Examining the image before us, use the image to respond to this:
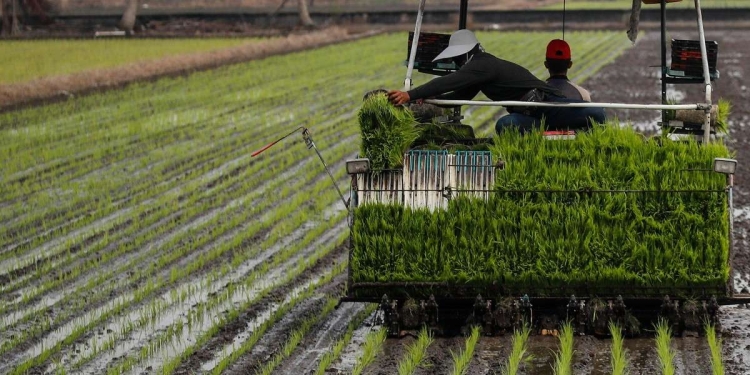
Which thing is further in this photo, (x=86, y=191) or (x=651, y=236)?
(x=86, y=191)

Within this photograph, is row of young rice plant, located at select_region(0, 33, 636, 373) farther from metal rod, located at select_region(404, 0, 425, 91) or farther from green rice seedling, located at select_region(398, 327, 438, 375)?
metal rod, located at select_region(404, 0, 425, 91)

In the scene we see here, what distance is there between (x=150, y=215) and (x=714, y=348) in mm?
7611

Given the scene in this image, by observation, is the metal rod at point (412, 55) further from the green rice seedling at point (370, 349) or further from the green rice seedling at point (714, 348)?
the green rice seedling at point (714, 348)

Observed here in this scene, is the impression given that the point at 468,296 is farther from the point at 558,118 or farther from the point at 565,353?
the point at 558,118

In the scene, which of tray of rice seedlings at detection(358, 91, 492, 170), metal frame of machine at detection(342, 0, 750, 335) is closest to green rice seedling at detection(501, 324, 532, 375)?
metal frame of machine at detection(342, 0, 750, 335)

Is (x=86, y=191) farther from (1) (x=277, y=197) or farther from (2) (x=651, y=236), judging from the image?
(2) (x=651, y=236)

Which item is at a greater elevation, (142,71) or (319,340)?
(142,71)

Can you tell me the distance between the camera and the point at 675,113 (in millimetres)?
10188

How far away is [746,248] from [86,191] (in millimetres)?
7833

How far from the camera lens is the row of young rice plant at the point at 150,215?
31.4 ft

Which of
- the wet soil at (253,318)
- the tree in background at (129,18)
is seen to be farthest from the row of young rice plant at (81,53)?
the wet soil at (253,318)

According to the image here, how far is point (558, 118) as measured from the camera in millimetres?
9508

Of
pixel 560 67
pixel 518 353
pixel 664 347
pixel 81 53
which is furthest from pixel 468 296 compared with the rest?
pixel 81 53

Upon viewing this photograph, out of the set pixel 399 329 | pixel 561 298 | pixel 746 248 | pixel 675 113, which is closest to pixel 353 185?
pixel 399 329
